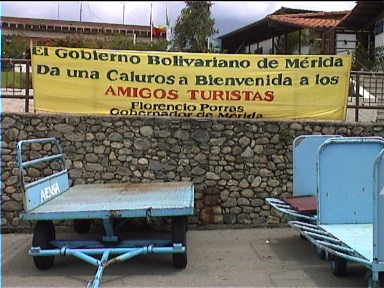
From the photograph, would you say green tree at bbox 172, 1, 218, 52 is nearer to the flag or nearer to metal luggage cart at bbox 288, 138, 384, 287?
the flag

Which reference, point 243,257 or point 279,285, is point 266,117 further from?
point 279,285

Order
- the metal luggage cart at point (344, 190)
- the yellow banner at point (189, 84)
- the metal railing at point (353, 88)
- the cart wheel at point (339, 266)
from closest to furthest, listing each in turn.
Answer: the cart wheel at point (339, 266) → the metal luggage cart at point (344, 190) → the yellow banner at point (189, 84) → the metal railing at point (353, 88)

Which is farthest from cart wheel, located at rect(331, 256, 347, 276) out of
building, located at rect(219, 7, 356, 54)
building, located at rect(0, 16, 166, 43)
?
building, located at rect(0, 16, 166, 43)

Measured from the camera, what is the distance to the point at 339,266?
6.27 meters

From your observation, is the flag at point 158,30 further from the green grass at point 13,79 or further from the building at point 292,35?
the green grass at point 13,79

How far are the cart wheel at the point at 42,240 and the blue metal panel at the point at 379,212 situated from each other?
375 cm

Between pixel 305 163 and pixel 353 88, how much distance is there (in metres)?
2.99

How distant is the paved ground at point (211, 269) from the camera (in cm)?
625

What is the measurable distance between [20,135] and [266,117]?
404 centimetres

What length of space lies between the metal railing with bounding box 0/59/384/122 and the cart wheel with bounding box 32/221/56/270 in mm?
3279

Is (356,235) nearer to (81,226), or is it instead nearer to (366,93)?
(81,226)

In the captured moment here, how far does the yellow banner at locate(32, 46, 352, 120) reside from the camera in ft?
30.6

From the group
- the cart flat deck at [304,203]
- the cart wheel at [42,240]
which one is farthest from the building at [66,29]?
the cart wheel at [42,240]

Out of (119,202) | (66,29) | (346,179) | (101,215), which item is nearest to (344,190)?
(346,179)
